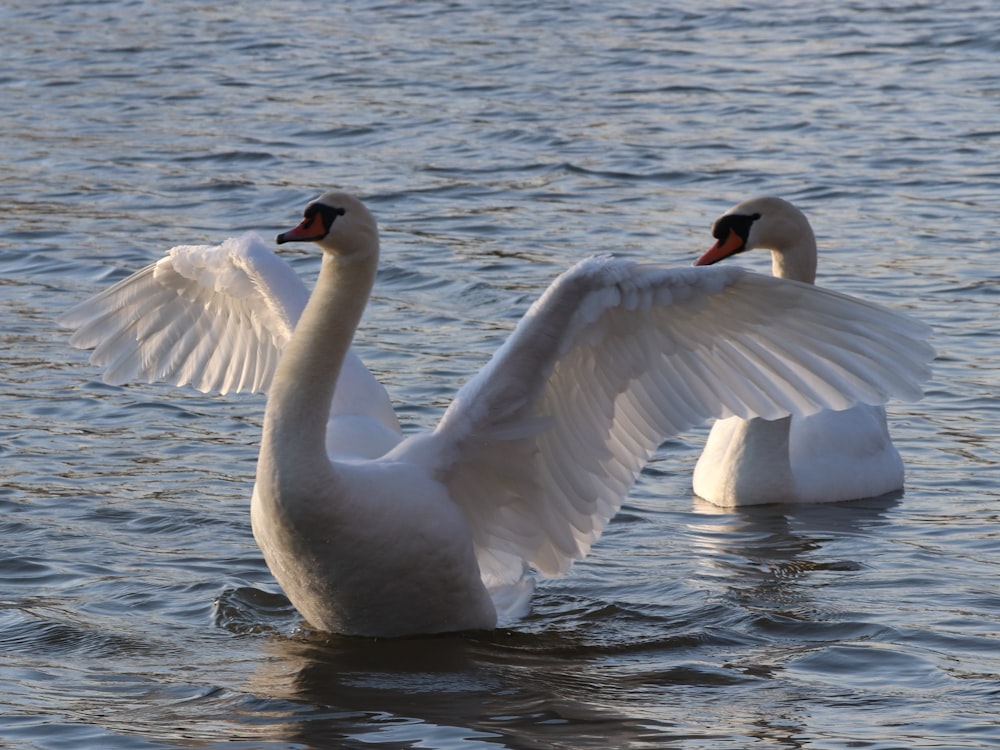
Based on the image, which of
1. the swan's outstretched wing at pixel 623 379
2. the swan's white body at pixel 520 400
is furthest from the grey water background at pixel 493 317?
the swan's outstretched wing at pixel 623 379

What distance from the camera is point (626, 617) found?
701 centimetres

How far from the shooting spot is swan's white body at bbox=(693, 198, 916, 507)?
8.43 m

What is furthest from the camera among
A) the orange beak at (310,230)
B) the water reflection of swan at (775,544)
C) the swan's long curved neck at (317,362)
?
the water reflection of swan at (775,544)

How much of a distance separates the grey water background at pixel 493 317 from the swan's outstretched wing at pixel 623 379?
0.54 m

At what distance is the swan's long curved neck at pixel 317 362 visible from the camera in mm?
6145

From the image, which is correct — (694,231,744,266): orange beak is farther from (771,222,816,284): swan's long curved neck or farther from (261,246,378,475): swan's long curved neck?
(261,246,378,475): swan's long curved neck

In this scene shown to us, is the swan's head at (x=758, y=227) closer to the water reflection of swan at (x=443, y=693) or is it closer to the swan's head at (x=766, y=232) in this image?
the swan's head at (x=766, y=232)

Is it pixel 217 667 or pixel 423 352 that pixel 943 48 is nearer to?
pixel 423 352

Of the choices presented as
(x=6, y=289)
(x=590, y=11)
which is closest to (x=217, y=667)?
Answer: (x=6, y=289)

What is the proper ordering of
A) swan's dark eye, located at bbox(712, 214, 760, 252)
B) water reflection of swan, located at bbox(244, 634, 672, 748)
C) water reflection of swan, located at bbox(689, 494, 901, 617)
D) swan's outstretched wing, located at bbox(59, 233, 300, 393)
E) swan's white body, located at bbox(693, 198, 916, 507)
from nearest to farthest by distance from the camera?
water reflection of swan, located at bbox(244, 634, 672, 748) → water reflection of swan, located at bbox(689, 494, 901, 617) → swan's outstretched wing, located at bbox(59, 233, 300, 393) → swan's white body, located at bbox(693, 198, 916, 507) → swan's dark eye, located at bbox(712, 214, 760, 252)

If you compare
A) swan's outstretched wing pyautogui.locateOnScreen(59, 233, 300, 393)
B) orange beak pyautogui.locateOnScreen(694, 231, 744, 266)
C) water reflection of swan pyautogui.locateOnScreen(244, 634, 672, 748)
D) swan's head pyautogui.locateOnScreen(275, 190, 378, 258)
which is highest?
swan's head pyautogui.locateOnScreen(275, 190, 378, 258)

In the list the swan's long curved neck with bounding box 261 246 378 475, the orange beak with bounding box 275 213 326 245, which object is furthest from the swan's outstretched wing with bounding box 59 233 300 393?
the orange beak with bounding box 275 213 326 245

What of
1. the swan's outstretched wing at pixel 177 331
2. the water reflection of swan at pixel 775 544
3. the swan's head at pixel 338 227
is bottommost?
the water reflection of swan at pixel 775 544

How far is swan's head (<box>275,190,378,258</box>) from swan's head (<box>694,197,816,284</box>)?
2652 mm
